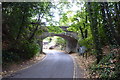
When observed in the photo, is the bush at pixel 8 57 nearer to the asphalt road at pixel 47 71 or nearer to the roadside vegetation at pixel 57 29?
the roadside vegetation at pixel 57 29

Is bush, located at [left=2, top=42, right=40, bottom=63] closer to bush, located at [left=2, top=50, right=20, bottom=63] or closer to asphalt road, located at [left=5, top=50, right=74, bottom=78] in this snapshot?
bush, located at [left=2, top=50, right=20, bottom=63]

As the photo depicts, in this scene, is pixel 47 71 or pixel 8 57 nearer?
pixel 47 71

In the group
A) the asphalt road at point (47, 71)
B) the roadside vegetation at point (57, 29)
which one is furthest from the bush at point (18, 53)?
the asphalt road at point (47, 71)

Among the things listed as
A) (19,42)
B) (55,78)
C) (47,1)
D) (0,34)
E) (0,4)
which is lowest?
(55,78)

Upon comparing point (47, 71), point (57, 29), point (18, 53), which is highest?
point (57, 29)

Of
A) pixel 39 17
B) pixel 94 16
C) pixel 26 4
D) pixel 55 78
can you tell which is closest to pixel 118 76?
pixel 55 78

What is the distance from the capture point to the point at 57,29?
12.9 meters

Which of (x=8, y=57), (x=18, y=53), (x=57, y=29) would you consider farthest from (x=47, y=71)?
(x=57, y=29)

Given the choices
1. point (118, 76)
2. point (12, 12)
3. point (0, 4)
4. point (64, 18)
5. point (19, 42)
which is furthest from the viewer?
point (64, 18)

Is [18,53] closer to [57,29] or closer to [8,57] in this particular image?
[8,57]

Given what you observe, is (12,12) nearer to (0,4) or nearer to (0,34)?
(0,4)

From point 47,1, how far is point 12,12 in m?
3.61

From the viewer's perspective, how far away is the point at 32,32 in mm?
12461

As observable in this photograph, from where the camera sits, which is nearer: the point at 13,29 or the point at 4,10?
the point at 4,10
